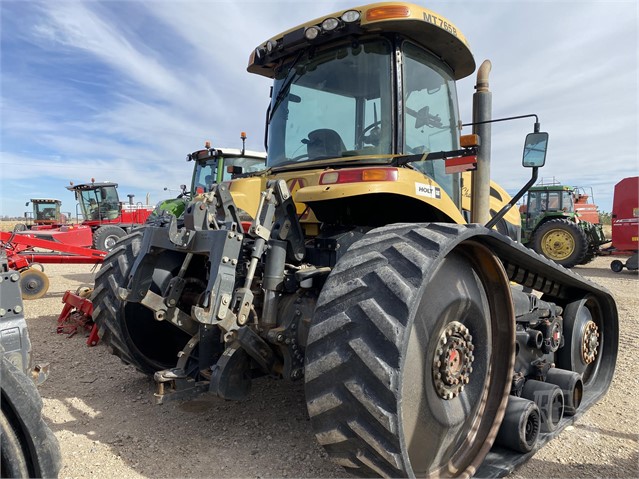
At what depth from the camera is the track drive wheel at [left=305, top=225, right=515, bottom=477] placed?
1874 millimetres

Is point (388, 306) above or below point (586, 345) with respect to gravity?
above

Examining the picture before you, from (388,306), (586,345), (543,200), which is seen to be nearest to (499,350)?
(388,306)

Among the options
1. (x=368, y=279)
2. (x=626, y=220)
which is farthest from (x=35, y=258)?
(x=626, y=220)

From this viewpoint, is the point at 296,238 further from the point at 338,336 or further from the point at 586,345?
the point at 586,345

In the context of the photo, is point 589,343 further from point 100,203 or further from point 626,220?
point 100,203

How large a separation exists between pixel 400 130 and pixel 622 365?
147 inches

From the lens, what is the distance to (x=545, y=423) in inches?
119

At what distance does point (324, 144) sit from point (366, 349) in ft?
5.60

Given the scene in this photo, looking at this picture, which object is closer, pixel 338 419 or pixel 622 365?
pixel 338 419

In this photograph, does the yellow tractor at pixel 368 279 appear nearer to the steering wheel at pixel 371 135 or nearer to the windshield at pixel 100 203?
the steering wheel at pixel 371 135

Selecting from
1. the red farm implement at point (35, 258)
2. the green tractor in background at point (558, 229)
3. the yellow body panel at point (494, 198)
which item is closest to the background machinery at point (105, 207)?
the red farm implement at point (35, 258)

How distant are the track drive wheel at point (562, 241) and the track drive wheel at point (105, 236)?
1339 centimetres

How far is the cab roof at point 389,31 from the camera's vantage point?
2820 mm

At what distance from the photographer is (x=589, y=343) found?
4059mm
